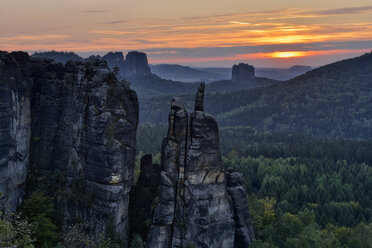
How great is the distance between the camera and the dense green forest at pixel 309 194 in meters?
73.5

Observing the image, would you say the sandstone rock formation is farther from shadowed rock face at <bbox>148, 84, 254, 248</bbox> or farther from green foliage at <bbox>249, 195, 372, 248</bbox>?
green foliage at <bbox>249, 195, 372, 248</bbox>

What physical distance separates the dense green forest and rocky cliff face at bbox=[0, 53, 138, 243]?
2543 cm

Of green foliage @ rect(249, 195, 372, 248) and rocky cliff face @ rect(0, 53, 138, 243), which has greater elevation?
rocky cliff face @ rect(0, 53, 138, 243)

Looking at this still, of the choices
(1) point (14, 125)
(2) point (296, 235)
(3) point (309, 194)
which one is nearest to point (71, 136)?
(1) point (14, 125)

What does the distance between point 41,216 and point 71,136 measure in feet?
44.5

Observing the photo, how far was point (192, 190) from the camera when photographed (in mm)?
62781

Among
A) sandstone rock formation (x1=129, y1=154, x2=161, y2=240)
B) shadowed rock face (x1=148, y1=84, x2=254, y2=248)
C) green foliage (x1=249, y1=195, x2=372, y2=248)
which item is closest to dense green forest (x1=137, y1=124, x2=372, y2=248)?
green foliage (x1=249, y1=195, x2=372, y2=248)

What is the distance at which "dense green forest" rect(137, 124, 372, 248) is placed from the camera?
73.5 m

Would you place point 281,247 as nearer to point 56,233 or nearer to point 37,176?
point 56,233

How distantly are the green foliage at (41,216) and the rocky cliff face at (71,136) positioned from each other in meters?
1.96

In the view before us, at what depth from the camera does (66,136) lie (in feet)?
219

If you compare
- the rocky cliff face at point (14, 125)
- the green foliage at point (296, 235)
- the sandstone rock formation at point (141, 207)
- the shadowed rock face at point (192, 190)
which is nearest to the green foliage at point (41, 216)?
the rocky cliff face at point (14, 125)

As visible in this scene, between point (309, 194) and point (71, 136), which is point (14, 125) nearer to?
point (71, 136)

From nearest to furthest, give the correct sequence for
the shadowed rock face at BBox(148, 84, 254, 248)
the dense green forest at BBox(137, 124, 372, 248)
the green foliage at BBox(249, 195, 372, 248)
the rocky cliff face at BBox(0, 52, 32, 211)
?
the rocky cliff face at BBox(0, 52, 32, 211)
the shadowed rock face at BBox(148, 84, 254, 248)
the green foliage at BBox(249, 195, 372, 248)
the dense green forest at BBox(137, 124, 372, 248)
